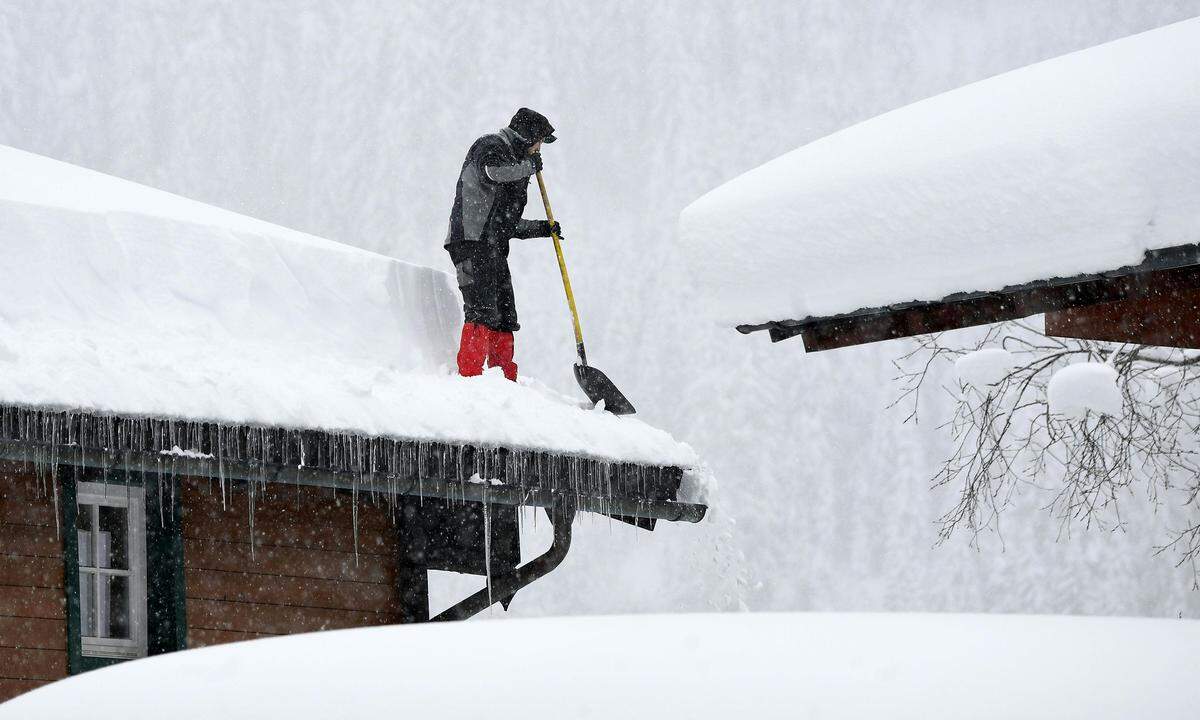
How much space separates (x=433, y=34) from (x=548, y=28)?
22.2 ft

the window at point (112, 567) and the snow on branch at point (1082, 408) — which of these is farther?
the window at point (112, 567)

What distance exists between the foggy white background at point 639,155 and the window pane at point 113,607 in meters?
48.4

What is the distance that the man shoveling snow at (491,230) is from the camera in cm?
801

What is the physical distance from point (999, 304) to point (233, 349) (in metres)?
4.19

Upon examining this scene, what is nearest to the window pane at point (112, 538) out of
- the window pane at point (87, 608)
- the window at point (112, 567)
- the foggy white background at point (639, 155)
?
the window at point (112, 567)

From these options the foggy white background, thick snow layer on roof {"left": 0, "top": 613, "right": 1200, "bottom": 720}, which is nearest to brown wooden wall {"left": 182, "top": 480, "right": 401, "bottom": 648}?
thick snow layer on roof {"left": 0, "top": 613, "right": 1200, "bottom": 720}

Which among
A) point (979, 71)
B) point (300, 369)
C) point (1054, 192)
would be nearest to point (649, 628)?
point (1054, 192)

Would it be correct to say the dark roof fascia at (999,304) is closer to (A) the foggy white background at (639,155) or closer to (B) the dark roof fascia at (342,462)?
(B) the dark roof fascia at (342,462)

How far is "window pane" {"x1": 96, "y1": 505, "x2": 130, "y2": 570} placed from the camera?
6988 mm

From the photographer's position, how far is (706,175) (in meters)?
76.4

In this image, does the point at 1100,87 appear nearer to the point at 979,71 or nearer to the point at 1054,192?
the point at 1054,192

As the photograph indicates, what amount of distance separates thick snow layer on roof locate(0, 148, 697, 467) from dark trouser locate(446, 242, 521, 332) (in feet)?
1.37

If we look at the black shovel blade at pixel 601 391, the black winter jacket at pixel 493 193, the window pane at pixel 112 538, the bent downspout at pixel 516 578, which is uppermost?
the black winter jacket at pixel 493 193

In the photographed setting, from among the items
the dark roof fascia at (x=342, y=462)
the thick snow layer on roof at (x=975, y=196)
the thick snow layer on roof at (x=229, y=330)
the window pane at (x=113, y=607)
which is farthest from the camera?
the window pane at (x=113, y=607)
